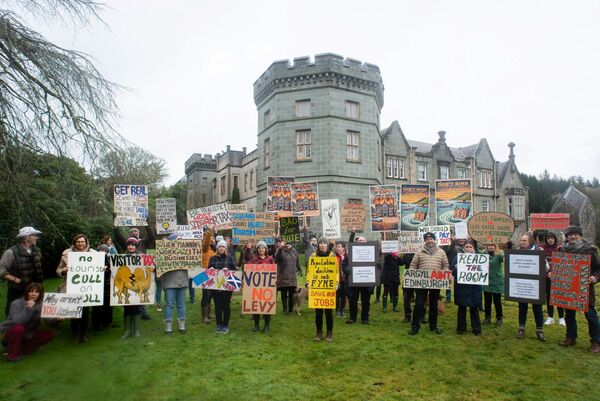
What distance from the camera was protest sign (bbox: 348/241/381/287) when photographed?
940cm

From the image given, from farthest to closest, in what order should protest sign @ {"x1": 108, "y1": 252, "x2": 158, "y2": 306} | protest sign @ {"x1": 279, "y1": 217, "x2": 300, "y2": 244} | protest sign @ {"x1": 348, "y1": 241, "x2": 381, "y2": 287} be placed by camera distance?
1. protest sign @ {"x1": 279, "y1": 217, "x2": 300, "y2": 244}
2. protest sign @ {"x1": 348, "y1": 241, "x2": 381, "y2": 287}
3. protest sign @ {"x1": 108, "y1": 252, "x2": 158, "y2": 306}

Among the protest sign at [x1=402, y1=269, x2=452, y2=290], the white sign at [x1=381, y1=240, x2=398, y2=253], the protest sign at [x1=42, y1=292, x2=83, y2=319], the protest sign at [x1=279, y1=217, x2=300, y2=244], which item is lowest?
the protest sign at [x1=42, y1=292, x2=83, y2=319]

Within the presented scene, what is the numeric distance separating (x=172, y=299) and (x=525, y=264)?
6.91 metres

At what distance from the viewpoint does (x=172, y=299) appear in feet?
28.1

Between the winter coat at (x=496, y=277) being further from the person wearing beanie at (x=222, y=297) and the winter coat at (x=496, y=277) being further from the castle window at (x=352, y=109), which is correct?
the castle window at (x=352, y=109)

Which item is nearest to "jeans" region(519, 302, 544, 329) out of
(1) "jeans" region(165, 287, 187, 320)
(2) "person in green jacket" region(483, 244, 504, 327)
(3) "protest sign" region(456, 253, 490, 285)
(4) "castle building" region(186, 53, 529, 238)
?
(2) "person in green jacket" region(483, 244, 504, 327)

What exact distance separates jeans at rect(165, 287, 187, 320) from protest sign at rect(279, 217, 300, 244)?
4.07 meters

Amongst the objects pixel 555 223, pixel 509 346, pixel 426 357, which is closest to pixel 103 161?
pixel 426 357

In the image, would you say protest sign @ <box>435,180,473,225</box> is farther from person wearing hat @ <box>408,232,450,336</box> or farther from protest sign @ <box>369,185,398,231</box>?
person wearing hat @ <box>408,232,450,336</box>

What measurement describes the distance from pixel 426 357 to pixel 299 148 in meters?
21.1

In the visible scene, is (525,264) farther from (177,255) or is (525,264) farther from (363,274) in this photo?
(177,255)

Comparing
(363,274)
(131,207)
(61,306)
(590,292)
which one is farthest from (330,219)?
(61,306)

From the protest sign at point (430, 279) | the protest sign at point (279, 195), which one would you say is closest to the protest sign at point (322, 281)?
the protest sign at point (430, 279)

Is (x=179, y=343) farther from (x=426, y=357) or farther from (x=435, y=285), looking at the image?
(x=435, y=285)
